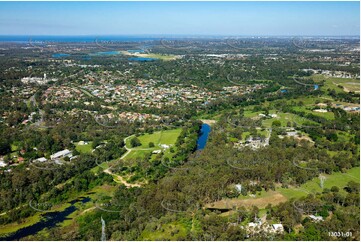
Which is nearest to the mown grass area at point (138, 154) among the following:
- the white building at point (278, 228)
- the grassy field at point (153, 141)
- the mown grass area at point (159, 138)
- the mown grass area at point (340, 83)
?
the grassy field at point (153, 141)

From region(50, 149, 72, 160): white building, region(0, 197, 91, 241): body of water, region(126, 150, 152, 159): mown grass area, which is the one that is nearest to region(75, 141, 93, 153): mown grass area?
region(50, 149, 72, 160): white building

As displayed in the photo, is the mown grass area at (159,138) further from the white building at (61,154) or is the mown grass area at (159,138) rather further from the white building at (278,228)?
the white building at (278,228)

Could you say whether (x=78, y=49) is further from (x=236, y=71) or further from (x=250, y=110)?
(x=250, y=110)

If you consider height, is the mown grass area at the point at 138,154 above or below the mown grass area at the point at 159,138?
below

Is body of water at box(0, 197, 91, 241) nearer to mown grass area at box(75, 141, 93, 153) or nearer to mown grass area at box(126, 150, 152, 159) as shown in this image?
mown grass area at box(126, 150, 152, 159)

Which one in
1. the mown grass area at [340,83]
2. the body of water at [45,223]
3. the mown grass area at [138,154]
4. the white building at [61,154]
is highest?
the mown grass area at [340,83]

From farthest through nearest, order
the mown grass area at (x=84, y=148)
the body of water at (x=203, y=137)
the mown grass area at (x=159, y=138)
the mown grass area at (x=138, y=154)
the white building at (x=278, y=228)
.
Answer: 1. the body of water at (x=203, y=137)
2. the mown grass area at (x=159, y=138)
3. the mown grass area at (x=84, y=148)
4. the mown grass area at (x=138, y=154)
5. the white building at (x=278, y=228)

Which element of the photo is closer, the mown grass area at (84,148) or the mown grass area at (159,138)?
the mown grass area at (84,148)
